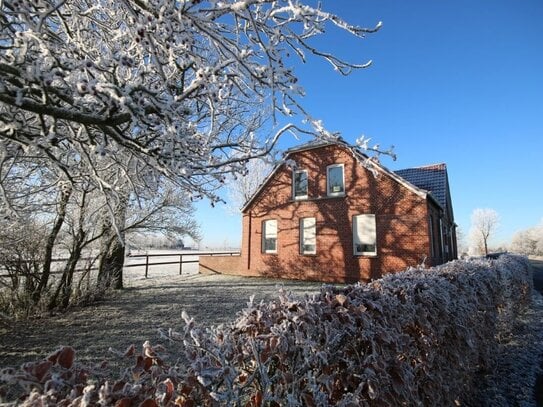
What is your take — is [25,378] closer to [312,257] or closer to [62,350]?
[62,350]

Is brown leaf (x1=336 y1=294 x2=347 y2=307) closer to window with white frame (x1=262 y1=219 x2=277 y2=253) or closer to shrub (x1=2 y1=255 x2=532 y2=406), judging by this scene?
shrub (x1=2 y1=255 x2=532 y2=406)

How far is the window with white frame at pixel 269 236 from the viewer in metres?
16.7

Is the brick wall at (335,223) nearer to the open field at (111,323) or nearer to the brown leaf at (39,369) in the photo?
the open field at (111,323)

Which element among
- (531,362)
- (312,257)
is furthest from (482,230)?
(531,362)

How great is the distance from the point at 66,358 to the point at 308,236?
571 inches

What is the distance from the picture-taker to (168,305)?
8773 mm

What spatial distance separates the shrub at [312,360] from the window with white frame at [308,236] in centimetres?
1159

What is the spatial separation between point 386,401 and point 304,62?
344 centimetres

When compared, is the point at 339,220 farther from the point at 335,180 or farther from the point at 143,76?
the point at 143,76

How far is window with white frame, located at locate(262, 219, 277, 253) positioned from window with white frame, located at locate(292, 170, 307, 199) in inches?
76.1

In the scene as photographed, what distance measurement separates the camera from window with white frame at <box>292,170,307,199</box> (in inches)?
630

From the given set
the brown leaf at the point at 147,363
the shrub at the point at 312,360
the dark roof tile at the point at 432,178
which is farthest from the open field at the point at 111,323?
the dark roof tile at the point at 432,178

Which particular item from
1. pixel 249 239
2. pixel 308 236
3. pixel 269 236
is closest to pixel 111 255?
pixel 249 239

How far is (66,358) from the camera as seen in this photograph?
4.11 feet
